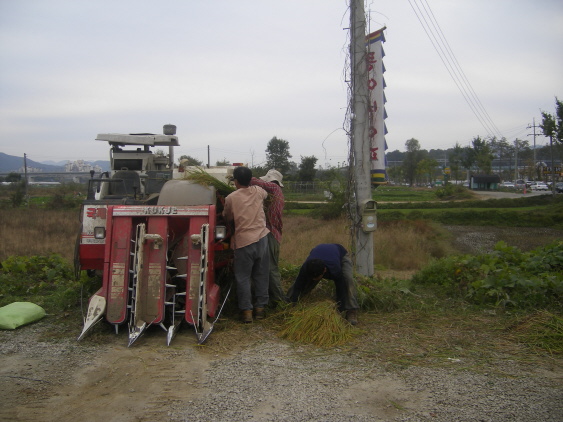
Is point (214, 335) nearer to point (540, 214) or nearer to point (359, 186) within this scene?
point (359, 186)

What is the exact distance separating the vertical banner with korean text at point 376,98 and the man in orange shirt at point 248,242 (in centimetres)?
347

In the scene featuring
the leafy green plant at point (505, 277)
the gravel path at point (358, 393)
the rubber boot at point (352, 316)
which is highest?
the leafy green plant at point (505, 277)

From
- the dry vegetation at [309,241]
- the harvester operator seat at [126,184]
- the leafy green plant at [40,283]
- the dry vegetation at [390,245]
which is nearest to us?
the leafy green plant at [40,283]

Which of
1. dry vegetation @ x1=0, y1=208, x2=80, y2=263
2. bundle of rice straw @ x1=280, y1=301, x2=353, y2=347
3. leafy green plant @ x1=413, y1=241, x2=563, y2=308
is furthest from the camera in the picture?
dry vegetation @ x1=0, y1=208, x2=80, y2=263

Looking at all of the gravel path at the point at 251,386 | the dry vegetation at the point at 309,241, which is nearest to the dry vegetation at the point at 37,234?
the dry vegetation at the point at 309,241

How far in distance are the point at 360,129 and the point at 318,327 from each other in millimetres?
4455

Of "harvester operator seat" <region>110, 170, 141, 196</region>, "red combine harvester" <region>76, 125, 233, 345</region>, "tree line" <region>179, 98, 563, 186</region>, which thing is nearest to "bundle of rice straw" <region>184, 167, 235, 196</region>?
"red combine harvester" <region>76, 125, 233, 345</region>

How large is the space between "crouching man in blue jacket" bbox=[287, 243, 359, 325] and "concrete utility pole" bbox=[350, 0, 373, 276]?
2.66 m

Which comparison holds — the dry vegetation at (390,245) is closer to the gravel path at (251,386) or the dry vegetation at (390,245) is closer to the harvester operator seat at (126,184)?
the harvester operator seat at (126,184)

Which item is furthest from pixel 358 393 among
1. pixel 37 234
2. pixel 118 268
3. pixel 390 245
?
pixel 37 234

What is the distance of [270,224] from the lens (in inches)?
279

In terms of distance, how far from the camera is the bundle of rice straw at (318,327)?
5684mm

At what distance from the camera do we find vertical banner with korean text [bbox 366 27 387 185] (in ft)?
30.1

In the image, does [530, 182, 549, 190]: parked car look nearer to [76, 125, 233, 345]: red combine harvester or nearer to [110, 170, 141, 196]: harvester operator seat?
[110, 170, 141, 196]: harvester operator seat
